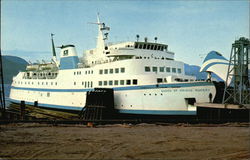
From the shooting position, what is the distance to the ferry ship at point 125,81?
20438 mm

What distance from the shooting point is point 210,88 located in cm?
1995

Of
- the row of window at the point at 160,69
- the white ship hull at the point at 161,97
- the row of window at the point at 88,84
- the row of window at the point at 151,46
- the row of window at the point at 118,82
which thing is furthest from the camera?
the row of window at the point at 151,46

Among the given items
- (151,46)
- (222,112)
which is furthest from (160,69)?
(222,112)

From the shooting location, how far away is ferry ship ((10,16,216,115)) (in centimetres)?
2044

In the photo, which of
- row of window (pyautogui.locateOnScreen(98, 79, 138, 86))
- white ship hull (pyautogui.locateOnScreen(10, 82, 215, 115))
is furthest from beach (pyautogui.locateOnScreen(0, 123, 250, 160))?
row of window (pyautogui.locateOnScreen(98, 79, 138, 86))

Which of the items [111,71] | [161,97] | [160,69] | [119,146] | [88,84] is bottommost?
[119,146]

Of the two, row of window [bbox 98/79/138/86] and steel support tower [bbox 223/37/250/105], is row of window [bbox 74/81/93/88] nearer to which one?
row of window [bbox 98/79/138/86]

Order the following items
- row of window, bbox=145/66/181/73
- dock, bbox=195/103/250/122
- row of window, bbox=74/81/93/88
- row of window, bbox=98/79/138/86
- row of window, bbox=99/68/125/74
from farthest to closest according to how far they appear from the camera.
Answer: row of window, bbox=74/81/93/88 → row of window, bbox=99/68/125/74 → row of window, bbox=145/66/181/73 → row of window, bbox=98/79/138/86 → dock, bbox=195/103/250/122

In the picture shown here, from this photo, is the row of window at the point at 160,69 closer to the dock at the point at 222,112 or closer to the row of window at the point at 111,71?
the row of window at the point at 111,71

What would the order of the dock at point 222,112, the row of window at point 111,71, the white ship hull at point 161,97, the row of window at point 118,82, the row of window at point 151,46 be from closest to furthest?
the dock at point 222,112
the white ship hull at point 161,97
the row of window at point 118,82
the row of window at point 111,71
the row of window at point 151,46

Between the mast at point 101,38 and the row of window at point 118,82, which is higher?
the mast at point 101,38

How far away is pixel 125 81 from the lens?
23.0m

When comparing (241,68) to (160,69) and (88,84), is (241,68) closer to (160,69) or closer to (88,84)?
(160,69)

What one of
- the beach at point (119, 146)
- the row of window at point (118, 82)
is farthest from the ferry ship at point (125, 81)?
the beach at point (119, 146)
